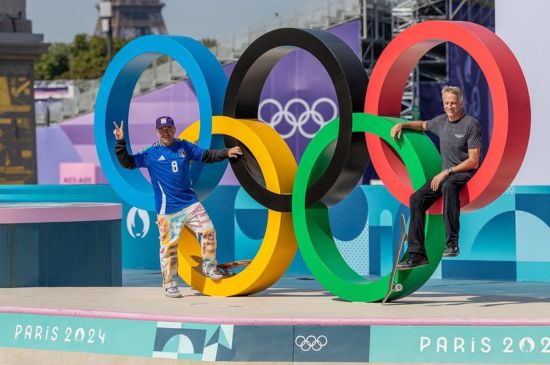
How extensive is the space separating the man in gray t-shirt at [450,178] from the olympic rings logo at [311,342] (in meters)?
1.92

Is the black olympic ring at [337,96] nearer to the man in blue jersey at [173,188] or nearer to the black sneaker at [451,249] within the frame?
the man in blue jersey at [173,188]

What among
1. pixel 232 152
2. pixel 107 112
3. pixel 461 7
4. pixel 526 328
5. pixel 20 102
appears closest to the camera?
pixel 526 328

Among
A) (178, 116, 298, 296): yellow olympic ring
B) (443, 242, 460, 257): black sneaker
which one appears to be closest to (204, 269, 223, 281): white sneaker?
(178, 116, 298, 296): yellow olympic ring

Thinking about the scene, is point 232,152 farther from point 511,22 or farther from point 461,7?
point 461,7

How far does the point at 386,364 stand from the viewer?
10.9 metres

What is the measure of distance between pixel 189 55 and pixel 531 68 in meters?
9.38

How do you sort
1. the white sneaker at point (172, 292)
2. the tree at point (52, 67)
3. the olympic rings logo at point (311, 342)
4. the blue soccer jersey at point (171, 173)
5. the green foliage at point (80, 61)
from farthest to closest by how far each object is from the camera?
the tree at point (52, 67) < the green foliage at point (80, 61) < the white sneaker at point (172, 292) < the blue soccer jersey at point (171, 173) < the olympic rings logo at point (311, 342)

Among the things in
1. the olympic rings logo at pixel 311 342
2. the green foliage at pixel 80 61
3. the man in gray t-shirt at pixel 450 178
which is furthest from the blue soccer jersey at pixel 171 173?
the green foliage at pixel 80 61

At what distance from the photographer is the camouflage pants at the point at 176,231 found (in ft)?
45.8

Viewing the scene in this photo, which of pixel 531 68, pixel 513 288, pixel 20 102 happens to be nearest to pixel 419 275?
pixel 513 288

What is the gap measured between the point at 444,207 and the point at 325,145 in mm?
1735

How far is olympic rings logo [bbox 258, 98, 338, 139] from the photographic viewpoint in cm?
3972

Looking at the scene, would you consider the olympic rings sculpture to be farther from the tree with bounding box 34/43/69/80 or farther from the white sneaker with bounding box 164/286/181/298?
the tree with bounding box 34/43/69/80

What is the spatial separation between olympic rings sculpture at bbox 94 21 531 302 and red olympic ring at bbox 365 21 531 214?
1 centimetres
